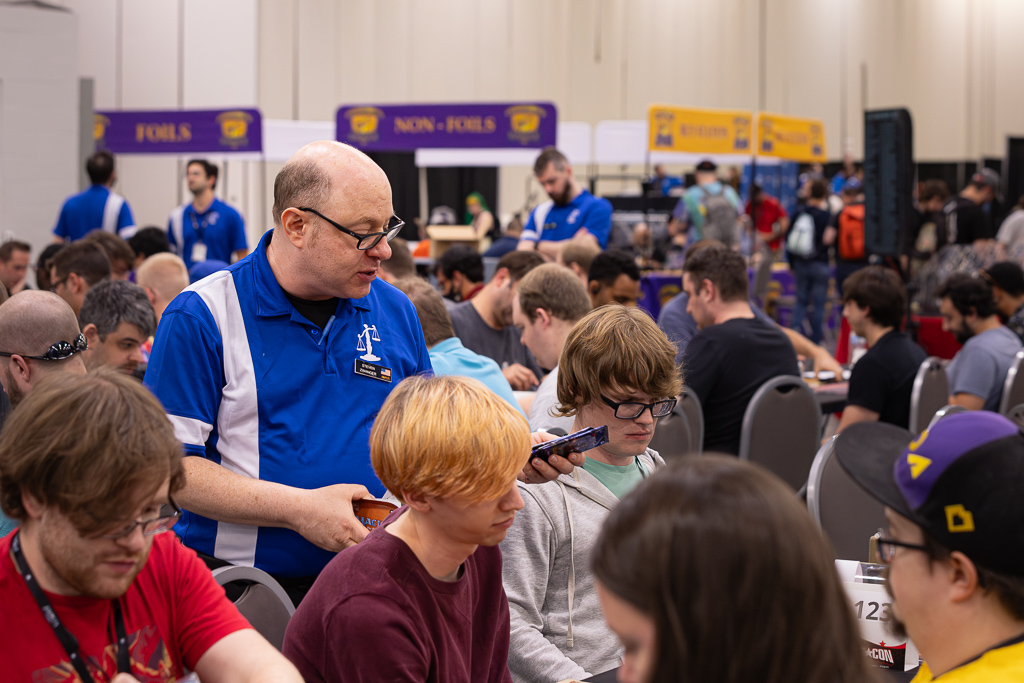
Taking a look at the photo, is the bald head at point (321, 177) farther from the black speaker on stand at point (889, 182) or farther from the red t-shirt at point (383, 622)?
the black speaker on stand at point (889, 182)

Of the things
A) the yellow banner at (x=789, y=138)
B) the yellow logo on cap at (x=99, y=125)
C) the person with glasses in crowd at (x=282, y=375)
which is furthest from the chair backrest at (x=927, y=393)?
the yellow logo on cap at (x=99, y=125)

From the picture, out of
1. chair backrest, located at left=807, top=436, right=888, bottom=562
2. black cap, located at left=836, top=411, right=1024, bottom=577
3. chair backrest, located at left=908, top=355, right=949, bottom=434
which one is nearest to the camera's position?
black cap, located at left=836, top=411, right=1024, bottom=577

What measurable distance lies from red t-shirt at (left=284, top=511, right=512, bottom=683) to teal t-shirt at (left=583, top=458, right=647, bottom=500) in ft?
1.77

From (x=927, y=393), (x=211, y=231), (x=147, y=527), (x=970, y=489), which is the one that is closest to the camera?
(x=970, y=489)

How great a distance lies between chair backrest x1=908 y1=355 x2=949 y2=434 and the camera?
4223 mm

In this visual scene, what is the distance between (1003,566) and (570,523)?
2.93ft

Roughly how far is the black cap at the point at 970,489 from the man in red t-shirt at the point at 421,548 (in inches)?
22.1

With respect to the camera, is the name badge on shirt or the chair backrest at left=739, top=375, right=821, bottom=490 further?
the chair backrest at left=739, top=375, right=821, bottom=490

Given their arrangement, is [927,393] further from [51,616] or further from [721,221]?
[721,221]

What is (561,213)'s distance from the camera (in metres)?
7.21

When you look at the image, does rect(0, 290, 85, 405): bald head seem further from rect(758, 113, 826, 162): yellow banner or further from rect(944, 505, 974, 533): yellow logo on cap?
rect(758, 113, 826, 162): yellow banner

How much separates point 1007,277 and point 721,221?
4.73 m

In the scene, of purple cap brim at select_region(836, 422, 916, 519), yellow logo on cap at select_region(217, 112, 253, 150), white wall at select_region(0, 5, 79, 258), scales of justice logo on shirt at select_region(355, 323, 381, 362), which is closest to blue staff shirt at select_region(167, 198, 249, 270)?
→ yellow logo on cap at select_region(217, 112, 253, 150)

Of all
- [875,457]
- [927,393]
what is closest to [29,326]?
[875,457]
